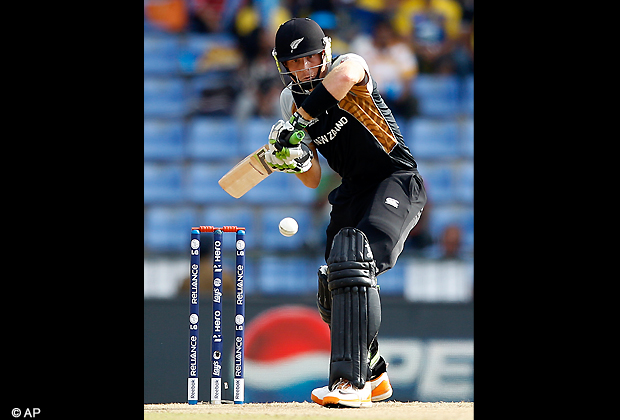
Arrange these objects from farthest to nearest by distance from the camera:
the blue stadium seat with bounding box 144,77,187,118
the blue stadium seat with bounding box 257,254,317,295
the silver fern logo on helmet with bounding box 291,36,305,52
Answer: the blue stadium seat with bounding box 144,77,187,118 → the blue stadium seat with bounding box 257,254,317,295 → the silver fern logo on helmet with bounding box 291,36,305,52

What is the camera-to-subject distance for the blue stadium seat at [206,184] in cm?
617

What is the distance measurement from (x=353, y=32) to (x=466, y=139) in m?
1.47

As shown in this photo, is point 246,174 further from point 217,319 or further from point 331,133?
point 217,319

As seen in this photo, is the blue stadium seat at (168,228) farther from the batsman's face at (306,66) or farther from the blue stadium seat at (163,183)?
the batsman's face at (306,66)

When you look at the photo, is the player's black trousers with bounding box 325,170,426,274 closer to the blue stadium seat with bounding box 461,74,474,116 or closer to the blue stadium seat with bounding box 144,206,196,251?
the blue stadium seat with bounding box 144,206,196,251

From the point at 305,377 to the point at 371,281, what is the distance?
2.51 m

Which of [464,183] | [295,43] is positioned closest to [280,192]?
[464,183]

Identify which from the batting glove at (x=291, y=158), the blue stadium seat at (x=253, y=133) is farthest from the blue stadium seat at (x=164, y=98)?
the batting glove at (x=291, y=158)

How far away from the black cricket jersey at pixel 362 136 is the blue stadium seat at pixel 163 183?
3223mm

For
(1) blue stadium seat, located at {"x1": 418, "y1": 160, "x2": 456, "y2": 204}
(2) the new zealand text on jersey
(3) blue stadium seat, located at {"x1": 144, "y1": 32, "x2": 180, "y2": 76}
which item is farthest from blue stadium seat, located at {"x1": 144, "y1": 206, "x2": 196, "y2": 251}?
(2) the new zealand text on jersey

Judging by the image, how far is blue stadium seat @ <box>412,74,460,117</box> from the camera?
259 inches

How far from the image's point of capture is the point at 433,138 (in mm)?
6488

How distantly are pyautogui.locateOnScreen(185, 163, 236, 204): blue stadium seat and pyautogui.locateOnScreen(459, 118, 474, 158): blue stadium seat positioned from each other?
208 cm

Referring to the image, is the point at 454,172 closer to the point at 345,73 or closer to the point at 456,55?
the point at 456,55
